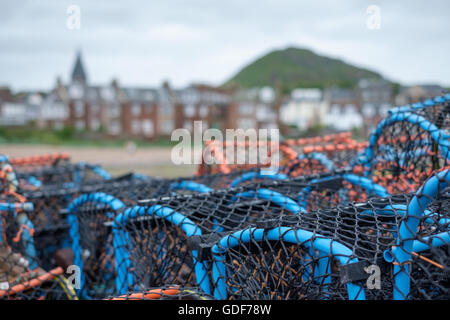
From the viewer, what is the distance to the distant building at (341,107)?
45.8 m

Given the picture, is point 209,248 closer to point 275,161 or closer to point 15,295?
point 15,295

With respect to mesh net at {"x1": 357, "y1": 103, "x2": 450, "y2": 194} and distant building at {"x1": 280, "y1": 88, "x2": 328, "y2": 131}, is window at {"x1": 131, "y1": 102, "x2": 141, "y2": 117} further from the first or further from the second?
mesh net at {"x1": 357, "y1": 103, "x2": 450, "y2": 194}

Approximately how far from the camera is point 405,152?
9.62 feet

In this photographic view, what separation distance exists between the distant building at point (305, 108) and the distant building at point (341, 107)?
97 cm

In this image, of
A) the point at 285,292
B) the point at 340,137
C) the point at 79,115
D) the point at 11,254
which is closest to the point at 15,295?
the point at 11,254

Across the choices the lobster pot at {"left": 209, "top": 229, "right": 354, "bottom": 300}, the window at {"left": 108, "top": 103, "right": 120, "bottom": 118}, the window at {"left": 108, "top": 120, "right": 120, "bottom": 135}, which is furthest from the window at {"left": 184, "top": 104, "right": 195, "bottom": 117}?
the lobster pot at {"left": 209, "top": 229, "right": 354, "bottom": 300}

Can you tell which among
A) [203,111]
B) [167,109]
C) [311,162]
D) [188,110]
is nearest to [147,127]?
[167,109]

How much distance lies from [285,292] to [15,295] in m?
1.87

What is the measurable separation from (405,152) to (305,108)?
48748 mm

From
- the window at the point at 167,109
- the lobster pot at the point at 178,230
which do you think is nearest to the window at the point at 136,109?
the window at the point at 167,109

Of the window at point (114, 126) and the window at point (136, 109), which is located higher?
the window at point (136, 109)

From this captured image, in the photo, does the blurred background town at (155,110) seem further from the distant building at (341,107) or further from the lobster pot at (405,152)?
the lobster pot at (405,152)

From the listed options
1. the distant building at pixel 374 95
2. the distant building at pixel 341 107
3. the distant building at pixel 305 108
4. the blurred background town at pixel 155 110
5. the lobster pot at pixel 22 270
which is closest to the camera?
the lobster pot at pixel 22 270

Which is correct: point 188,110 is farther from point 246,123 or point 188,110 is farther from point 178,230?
point 178,230
